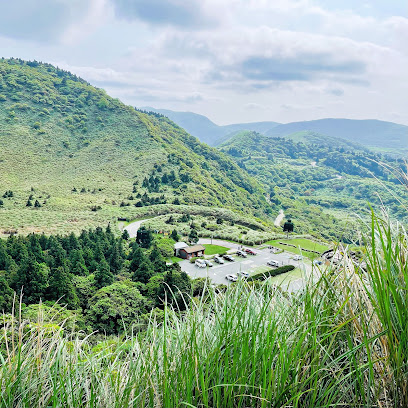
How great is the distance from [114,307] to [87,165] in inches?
2000

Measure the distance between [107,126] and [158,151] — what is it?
19.0 meters

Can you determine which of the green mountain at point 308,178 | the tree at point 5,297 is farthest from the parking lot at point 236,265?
the green mountain at point 308,178

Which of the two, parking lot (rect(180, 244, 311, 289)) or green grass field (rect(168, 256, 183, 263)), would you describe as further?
green grass field (rect(168, 256, 183, 263))

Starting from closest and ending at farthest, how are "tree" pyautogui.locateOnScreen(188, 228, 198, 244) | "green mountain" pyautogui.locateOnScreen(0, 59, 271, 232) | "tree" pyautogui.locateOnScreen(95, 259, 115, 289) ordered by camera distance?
"tree" pyautogui.locateOnScreen(95, 259, 115, 289) → "tree" pyautogui.locateOnScreen(188, 228, 198, 244) → "green mountain" pyautogui.locateOnScreen(0, 59, 271, 232)

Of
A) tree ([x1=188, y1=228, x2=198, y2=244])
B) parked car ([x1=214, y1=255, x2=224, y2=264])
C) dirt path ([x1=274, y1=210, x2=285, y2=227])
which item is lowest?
dirt path ([x1=274, y1=210, x2=285, y2=227])

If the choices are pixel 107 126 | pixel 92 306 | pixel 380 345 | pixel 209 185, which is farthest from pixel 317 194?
pixel 380 345

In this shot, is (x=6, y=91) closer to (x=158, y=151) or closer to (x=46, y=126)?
(x=46, y=126)

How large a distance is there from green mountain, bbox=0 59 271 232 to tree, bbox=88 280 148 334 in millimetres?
Answer: 17532

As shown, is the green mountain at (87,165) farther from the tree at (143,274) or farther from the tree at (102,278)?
the tree at (102,278)

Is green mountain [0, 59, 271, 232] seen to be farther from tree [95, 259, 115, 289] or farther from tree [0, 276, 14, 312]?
tree [0, 276, 14, 312]

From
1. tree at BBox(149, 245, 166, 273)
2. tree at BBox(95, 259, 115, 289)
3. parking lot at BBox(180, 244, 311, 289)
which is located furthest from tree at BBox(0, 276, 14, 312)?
parking lot at BBox(180, 244, 311, 289)

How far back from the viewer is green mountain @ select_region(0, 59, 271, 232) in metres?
38.0

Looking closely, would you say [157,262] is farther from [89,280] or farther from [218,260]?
[218,260]

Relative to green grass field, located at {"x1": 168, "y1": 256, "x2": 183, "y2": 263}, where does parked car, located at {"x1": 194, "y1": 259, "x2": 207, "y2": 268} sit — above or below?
above
